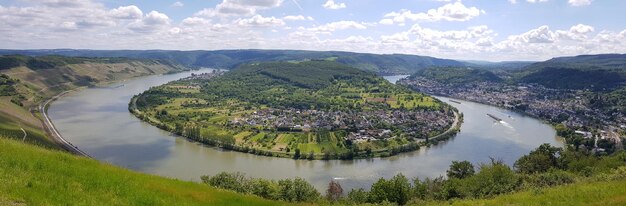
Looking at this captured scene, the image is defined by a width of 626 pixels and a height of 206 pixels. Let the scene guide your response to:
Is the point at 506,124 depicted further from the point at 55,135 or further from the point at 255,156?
the point at 55,135

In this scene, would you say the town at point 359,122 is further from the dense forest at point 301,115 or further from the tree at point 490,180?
the tree at point 490,180

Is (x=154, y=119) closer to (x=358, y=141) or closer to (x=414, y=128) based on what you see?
(x=358, y=141)

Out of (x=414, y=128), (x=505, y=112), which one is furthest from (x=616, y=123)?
(x=414, y=128)

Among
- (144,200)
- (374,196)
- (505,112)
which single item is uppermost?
(144,200)

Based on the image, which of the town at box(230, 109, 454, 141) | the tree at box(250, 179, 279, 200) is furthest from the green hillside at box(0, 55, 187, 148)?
the tree at box(250, 179, 279, 200)

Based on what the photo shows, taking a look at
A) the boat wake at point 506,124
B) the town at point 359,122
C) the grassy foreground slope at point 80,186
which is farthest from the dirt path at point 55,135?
the boat wake at point 506,124

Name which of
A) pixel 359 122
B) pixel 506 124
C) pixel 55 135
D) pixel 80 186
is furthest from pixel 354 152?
Result: pixel 80 186

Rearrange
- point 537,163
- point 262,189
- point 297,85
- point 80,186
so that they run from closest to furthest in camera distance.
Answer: point 80,186 → point 262,189 → point 537,163 → point 297,85

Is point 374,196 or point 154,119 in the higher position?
point 374,196
